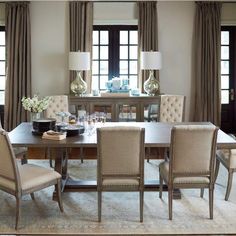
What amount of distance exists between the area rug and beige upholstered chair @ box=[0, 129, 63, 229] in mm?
208

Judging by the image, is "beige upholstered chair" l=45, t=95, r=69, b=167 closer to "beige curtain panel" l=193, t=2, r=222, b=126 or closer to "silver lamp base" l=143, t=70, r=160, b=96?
"silver lamp base" l=143, t=70, r=160, b=96

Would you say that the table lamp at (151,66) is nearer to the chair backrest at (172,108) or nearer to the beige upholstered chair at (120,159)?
the chair backrest at (172,108)

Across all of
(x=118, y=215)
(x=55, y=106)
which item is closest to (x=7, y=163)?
(x=118, y=215)

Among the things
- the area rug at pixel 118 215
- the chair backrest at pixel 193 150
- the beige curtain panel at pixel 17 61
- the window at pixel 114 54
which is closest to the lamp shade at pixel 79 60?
the window at pixel 114 54

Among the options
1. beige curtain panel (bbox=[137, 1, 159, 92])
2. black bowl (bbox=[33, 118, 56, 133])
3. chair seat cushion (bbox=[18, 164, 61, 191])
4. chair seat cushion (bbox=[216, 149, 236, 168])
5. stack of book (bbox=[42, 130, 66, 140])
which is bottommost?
chair seat cushion (bbox=[18, 164, 61, 191])

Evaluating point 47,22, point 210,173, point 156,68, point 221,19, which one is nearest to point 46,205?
point 210,173

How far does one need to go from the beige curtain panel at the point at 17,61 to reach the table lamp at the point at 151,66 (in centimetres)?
212

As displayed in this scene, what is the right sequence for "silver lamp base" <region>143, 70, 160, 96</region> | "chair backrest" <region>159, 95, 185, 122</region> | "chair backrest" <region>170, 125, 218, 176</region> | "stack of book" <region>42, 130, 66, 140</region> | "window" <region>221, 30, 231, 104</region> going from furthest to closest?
"window" <region>221, 30, 231, 104</region> → "silver lamp base" <region>143, 70, 160, 96</region> → "chair backrest" <region>159, 95, 185, 122</region> → "stack of book" <region>42, 130, 66, 140</region> → "chair backrest" <region>170, 125, 218, 176</region>

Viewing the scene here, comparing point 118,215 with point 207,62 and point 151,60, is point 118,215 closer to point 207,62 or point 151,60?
point 151,60

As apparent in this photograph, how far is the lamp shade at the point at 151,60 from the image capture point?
691cm

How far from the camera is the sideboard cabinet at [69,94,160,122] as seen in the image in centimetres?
696

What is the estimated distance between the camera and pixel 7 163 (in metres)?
3.71

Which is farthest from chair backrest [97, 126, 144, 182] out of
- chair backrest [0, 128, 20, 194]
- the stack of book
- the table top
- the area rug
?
chair backrest [0, 128, 20, 194]

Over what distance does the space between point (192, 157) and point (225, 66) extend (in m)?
4.45
